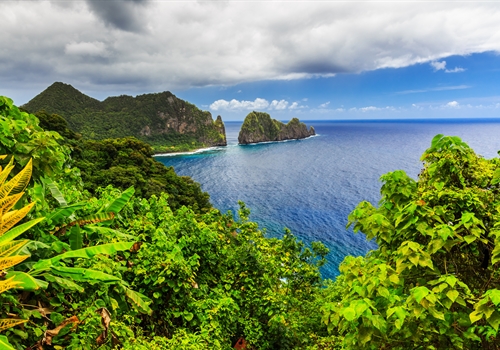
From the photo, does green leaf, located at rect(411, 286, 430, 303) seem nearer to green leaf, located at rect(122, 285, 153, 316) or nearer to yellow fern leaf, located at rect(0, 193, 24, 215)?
green leaf, located at rect(122, 285, 153, 316)

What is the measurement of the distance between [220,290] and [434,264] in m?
5.30

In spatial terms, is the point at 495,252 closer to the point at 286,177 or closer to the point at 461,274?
the point at 461,274

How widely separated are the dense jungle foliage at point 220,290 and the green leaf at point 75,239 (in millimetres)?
20

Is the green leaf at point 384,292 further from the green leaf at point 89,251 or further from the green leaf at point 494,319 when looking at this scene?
the green leaf at point 89,251

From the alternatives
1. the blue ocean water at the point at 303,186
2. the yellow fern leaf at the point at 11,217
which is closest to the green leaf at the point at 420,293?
the yellow fern leaf at the point at 11,217

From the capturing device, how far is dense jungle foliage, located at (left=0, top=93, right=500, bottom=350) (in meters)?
3.63

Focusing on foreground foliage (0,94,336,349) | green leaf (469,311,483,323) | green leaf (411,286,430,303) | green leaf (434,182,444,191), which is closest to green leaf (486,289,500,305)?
green leaf (469,311,483,323)

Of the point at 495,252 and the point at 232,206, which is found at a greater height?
the point at 495,252

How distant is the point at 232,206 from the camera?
54.2 metres

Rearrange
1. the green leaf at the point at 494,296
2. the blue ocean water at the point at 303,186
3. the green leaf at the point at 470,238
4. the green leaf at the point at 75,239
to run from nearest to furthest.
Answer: the green leaf at the point at 494,296
the green leaf at the point at 470,238
the green leaf at the point at 75,239
the blue ocean water at the point at 303,186

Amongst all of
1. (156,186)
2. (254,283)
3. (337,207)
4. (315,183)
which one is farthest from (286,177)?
(254,283)

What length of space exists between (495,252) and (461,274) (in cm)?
125

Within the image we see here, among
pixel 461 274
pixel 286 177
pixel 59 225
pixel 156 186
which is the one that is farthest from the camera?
pixel 286 177

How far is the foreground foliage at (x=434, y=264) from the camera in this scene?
3.63 metres
